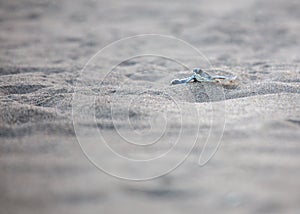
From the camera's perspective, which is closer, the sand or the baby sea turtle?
the sand

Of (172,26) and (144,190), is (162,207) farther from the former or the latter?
(172,26)

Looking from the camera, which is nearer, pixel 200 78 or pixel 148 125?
pixel 148 125

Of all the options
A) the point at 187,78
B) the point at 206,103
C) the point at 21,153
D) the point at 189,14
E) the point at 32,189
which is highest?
the point at 189,14

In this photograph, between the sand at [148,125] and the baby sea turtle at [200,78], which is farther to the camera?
the baby sea turtle at [200,78]

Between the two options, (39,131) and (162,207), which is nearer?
(162,207)

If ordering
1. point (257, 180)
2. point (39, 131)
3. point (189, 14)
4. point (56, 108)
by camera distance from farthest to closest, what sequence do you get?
point (189, 14), point (56, 108), point (39, 131), point (257, 180)

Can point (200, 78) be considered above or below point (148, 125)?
above

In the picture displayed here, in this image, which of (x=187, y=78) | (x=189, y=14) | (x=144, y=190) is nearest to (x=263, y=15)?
(x=189, y=14)

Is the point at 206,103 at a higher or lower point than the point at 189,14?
lower
